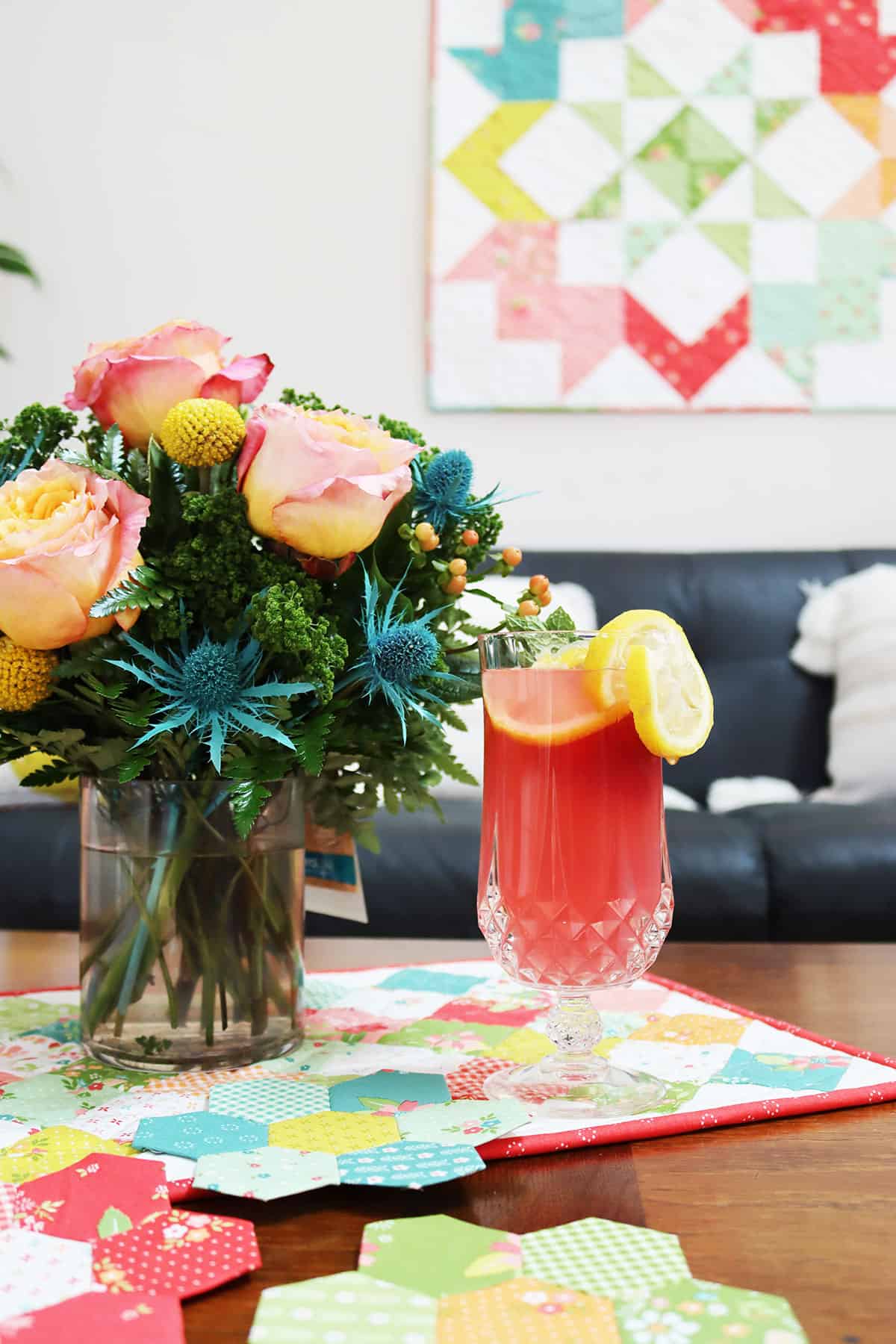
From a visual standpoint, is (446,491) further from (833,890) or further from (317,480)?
(833,890)

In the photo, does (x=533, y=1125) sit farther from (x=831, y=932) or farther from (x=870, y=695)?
(x=870, y=695)

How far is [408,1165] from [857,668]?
2.07 m

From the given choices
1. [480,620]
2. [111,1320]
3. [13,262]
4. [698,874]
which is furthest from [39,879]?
[13,262]

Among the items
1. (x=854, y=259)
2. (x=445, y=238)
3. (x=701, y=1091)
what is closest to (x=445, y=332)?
(x=445, y=238)

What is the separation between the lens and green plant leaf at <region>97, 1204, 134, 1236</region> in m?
0.49

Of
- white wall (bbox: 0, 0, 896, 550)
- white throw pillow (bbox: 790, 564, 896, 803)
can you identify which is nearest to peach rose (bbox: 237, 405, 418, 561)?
white throw pillow (bbox: 790, 564, 896, 803)

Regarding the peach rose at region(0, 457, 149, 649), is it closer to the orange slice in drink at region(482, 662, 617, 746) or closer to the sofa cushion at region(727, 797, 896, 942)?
the orange slice in drink at region(482, 662, 617, 746)

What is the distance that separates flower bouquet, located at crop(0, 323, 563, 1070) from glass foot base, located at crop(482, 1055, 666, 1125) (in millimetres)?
152

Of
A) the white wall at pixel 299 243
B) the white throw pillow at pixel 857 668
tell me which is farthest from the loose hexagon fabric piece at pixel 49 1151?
the white wall at pixel 299 243

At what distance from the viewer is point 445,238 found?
2.92 m

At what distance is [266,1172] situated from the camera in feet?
1.76

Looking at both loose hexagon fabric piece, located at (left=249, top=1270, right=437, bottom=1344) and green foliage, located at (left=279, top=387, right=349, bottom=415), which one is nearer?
loose hexagon fabric piece, located at (left=249, top=1270, right=437, bottom=1344)

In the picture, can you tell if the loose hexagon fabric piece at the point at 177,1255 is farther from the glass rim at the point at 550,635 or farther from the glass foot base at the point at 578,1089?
the glass rim at the point at 550,635

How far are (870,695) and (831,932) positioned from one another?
661 millimetres
